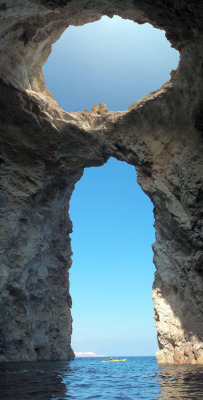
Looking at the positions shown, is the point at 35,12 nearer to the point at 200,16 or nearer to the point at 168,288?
the point at 200,16

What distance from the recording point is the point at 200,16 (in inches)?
412

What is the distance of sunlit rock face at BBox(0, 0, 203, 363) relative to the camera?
14117 millimetres

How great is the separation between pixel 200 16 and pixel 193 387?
36.6 ft

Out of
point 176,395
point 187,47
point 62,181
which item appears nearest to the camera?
point 176,395

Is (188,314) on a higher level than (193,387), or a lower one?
higher

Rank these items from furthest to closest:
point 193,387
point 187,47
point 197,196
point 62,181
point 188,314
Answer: point 62,181
point 188,314
point 197,196
point 187,47
point 193,387

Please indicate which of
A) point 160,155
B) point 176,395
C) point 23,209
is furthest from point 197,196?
point 23,209

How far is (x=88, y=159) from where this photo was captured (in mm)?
20859

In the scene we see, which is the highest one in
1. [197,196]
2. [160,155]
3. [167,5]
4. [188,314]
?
[167,5]

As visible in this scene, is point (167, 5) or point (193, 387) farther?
point (167, 5)

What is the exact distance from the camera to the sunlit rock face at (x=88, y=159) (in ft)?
46.3

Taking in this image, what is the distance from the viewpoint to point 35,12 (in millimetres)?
11227

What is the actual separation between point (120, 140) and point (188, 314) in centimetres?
1052

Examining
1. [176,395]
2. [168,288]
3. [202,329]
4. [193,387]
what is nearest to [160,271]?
[168,288]
